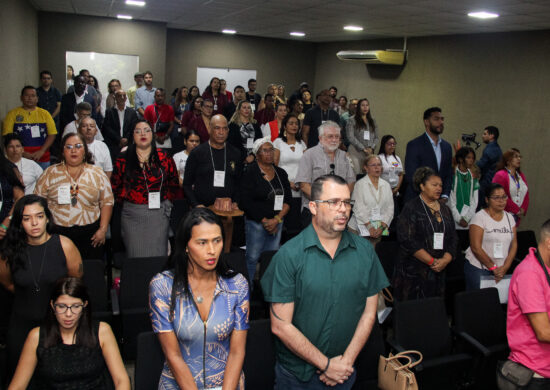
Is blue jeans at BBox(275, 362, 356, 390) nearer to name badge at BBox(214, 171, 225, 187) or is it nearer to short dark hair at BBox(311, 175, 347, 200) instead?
short dark hair at BBox(311, 175, 347, 200)

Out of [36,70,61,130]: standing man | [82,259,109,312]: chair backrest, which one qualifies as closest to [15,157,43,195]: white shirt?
[82,259,109,312]: chair backrest

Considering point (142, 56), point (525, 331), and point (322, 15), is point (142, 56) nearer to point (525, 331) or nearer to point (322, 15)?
point (322, 15)

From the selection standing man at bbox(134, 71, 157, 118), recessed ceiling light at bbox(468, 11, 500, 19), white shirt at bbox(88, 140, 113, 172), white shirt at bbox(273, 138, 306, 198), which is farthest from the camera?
standing man at bbox(134, 71, 157, 118)

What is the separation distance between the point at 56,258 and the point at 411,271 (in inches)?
97.9

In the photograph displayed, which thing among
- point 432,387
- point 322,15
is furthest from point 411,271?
point 322,15

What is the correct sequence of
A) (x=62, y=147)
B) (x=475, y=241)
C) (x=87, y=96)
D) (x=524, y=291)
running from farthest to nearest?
(x=87, y=96) < (x=475, y=241) < (x=62, y=147) < (x=524, y=291)

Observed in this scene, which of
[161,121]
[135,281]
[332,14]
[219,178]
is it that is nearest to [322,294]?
[135,281]

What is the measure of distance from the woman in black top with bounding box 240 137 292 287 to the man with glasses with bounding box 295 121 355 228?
0.28 m

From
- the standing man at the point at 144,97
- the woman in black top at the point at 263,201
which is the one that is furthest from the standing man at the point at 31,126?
the standing man at the point at 144,97

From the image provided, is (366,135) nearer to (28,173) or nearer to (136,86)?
(28,173)

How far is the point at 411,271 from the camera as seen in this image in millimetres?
3828

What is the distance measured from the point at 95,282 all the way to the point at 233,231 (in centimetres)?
152

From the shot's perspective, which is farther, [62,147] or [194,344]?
[62,147]

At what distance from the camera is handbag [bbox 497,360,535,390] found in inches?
109
